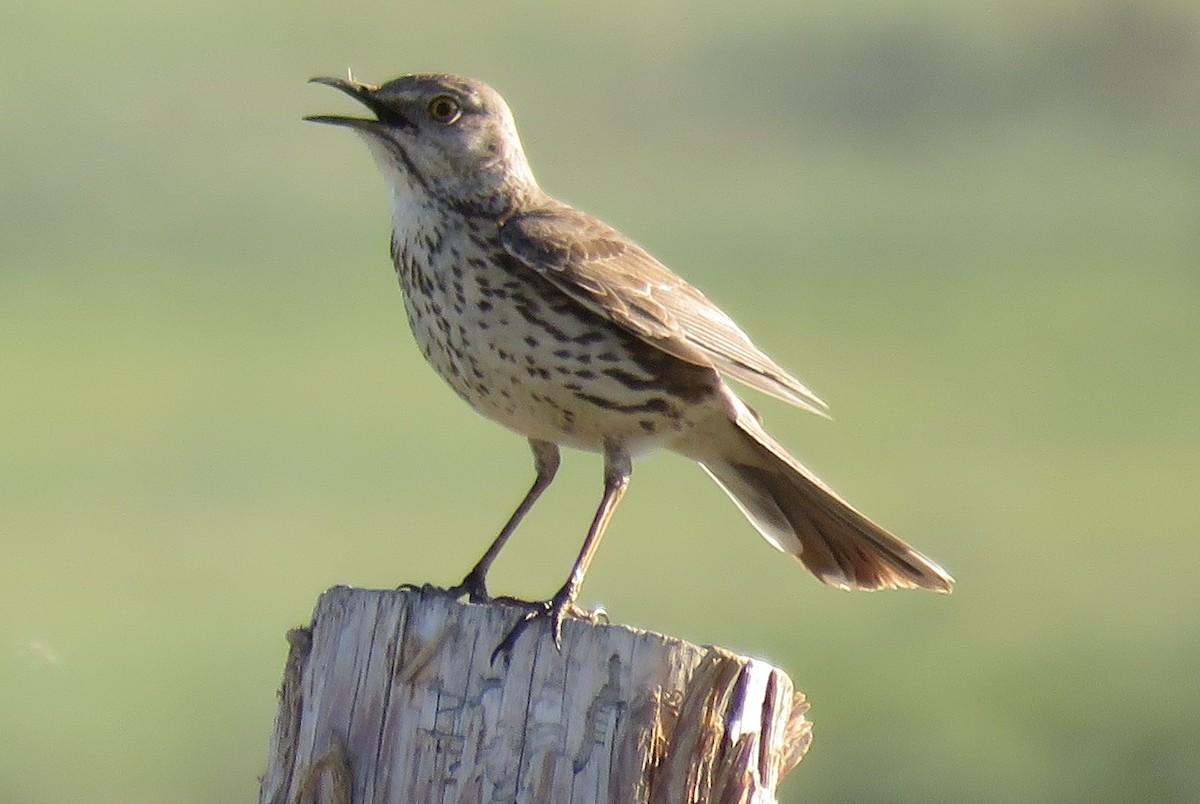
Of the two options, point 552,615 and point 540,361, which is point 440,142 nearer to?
point 540,361

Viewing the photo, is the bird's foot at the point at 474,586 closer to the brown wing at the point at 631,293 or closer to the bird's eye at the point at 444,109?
the brown wing at the point at 631,293

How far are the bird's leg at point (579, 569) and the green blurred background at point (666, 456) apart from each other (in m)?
1.54

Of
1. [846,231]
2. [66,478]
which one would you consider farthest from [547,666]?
[846,231]

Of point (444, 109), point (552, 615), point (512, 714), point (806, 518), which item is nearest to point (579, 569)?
point (552, 615)

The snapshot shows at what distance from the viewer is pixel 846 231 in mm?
28312

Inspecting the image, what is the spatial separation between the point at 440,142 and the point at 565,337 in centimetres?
98

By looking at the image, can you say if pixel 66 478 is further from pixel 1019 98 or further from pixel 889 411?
pixel 1019 98

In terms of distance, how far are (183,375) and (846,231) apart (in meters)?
7.04

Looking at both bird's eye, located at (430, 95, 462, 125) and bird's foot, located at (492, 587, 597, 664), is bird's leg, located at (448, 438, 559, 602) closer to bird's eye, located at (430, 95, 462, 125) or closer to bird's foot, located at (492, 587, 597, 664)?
bird's foot, located at (492, 587, 597, 664)

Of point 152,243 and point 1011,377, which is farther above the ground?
point 152,243

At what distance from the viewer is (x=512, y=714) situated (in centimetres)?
674

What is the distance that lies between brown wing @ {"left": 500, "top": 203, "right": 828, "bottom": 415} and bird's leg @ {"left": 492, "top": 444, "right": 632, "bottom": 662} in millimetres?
441

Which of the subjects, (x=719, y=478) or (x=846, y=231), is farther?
(x=846, y=231)

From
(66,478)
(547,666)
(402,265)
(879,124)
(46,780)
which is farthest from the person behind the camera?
(879,124)
